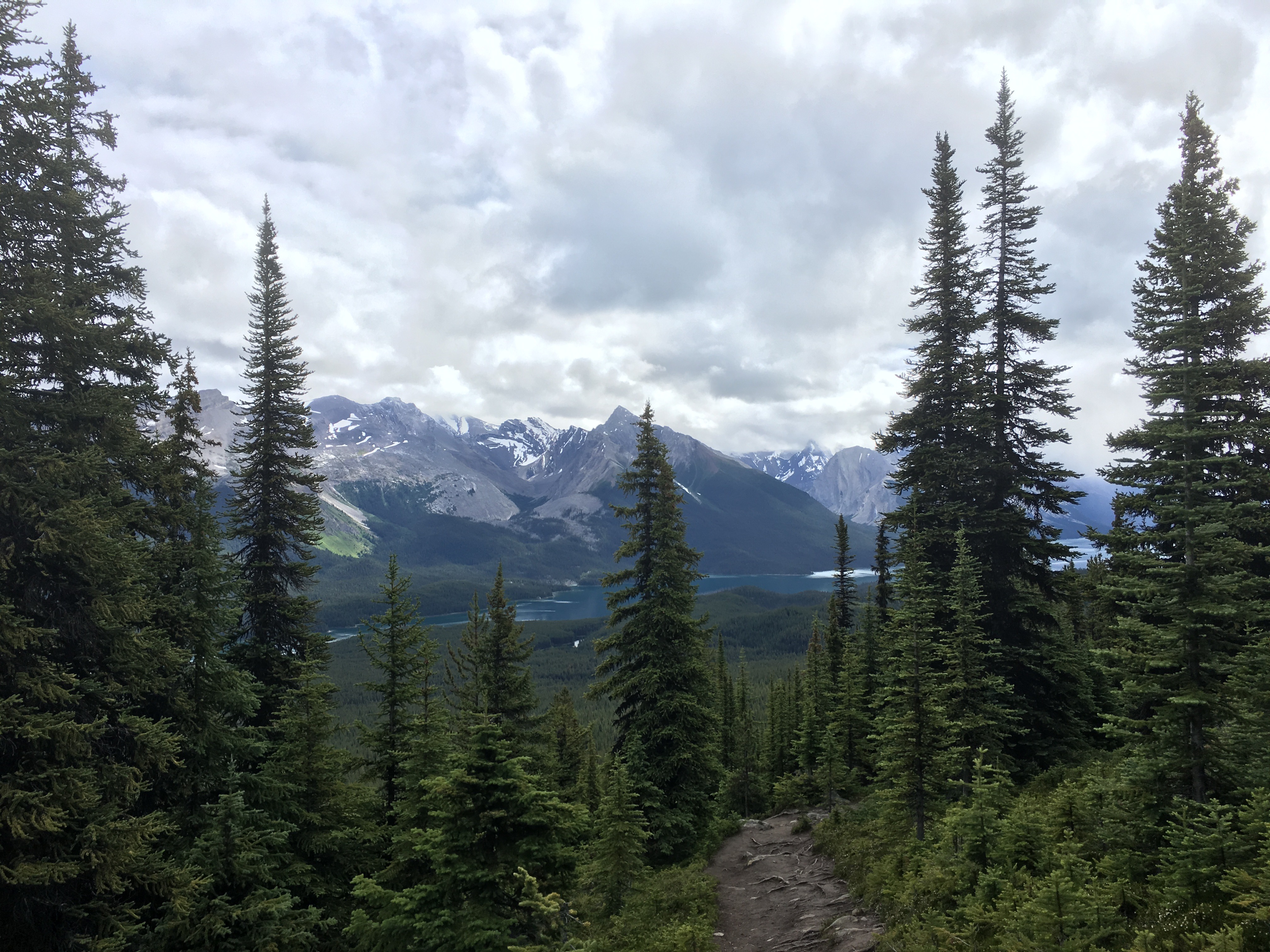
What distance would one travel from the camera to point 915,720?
16.2 meters

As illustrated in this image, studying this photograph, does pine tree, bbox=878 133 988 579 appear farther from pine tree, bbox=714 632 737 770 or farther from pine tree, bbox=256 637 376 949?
pine tree, bbox=714 632 737 770

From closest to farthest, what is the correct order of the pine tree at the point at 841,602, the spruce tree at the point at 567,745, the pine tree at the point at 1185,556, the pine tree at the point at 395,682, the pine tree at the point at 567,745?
the pine tree at the point at 1185,556 → the pine tree at the point at 395,682 → the spruce tree at the point at 567,745 → the pine tree at the point at 567,745 → the pine tree at the point at 841,602

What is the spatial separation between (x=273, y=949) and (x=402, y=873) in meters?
2.43

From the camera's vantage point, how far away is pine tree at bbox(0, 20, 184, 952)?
10602 mm

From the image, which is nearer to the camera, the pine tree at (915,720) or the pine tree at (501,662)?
the pine tree at (915,720)

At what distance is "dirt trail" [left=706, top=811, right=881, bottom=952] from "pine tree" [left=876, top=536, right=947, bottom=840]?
3.15m

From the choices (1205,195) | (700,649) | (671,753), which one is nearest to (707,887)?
(671,753)

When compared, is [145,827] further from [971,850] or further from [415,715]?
[971,850]

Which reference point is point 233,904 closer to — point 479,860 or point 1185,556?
point 479,860

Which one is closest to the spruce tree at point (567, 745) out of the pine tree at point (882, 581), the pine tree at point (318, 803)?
the pine tree at point (318, 803)

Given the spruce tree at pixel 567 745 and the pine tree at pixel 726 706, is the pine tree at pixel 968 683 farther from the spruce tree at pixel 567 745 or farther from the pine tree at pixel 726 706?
the pine tree at pixel 726 706

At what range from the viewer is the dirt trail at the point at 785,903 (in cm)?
1343

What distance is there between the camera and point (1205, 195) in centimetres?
1809

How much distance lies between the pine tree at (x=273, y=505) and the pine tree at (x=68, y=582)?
21.2ft
